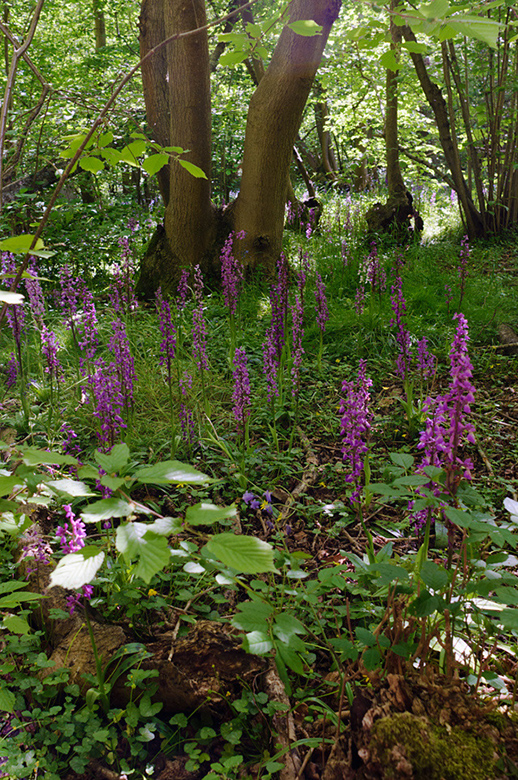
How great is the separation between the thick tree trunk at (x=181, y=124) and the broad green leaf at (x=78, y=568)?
15.5ft

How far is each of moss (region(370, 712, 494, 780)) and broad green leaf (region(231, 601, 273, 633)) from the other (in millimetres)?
346

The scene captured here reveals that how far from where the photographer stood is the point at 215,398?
3750mm

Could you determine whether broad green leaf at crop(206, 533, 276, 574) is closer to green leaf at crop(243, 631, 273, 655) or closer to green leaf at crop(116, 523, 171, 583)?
green leaf at crop(116, 523, 171, 583)

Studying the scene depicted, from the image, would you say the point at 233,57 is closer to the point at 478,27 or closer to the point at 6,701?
the point at 478,27

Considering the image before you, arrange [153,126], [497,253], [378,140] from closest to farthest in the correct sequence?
[153,126], [497,253], [378,140]

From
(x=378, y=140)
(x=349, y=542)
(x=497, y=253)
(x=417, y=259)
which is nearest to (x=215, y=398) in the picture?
(x=349, y=542)

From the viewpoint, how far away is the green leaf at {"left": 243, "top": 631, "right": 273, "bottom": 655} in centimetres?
118

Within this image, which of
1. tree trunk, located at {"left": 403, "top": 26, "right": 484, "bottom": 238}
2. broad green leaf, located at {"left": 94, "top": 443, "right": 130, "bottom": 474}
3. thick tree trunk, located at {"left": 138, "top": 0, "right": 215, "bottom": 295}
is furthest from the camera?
tree trunk, located at {"left": 403, "top": 26, "right": 484, "bottom": 238}

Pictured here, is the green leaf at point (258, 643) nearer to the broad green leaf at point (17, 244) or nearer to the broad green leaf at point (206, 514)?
the broad green leaf at point (206, 514)

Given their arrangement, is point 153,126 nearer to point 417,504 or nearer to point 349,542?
point 349,542

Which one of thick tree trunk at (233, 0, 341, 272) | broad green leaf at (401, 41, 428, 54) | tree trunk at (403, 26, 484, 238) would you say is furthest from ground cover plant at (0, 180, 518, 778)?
tree trunk at (403, 26, 484, 238)

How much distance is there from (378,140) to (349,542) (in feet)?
41.4

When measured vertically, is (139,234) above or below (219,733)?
above

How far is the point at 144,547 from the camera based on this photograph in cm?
89
